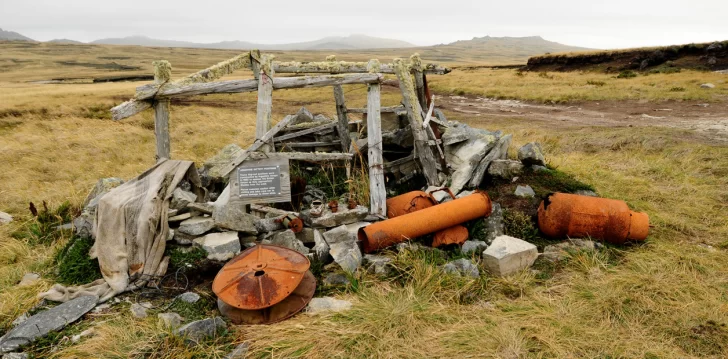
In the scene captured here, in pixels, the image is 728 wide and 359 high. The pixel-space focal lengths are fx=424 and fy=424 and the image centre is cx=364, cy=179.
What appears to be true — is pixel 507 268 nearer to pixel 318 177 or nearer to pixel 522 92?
pixel 318 177

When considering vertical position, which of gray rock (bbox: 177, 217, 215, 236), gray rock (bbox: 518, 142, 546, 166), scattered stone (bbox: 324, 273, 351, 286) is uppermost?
Answer: gray rock (bbox: 518, 142, 546, 166)

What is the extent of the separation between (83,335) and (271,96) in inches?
146

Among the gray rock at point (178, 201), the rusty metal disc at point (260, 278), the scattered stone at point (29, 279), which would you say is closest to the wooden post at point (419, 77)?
the gray rock at point (178, 201)

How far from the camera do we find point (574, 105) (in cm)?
2048

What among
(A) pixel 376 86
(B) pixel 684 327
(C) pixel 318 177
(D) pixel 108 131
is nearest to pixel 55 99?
(D) pixel 108 131

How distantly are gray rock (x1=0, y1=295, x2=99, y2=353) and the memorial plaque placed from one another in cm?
207

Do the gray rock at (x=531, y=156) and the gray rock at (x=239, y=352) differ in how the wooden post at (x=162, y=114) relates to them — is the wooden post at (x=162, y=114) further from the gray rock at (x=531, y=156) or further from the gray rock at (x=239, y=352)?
the gray rock at (x=531, y=156)

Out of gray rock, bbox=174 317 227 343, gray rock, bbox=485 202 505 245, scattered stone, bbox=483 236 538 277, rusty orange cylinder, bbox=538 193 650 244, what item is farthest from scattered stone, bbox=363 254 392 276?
rusty orange cylinder, bbox=538 193 650 244

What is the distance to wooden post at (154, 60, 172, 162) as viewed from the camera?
5984 mm

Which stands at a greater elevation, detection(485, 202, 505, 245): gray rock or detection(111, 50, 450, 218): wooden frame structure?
detection(111, 50, 450, 218): wooden frame structure

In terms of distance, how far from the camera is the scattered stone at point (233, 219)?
5.53 m

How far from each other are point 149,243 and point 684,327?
5.90m

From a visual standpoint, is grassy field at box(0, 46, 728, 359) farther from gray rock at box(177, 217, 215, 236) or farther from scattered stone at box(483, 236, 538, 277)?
gray rock at box(177, 217, 215, 236)

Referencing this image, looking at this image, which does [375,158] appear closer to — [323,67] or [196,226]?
[323,67]
